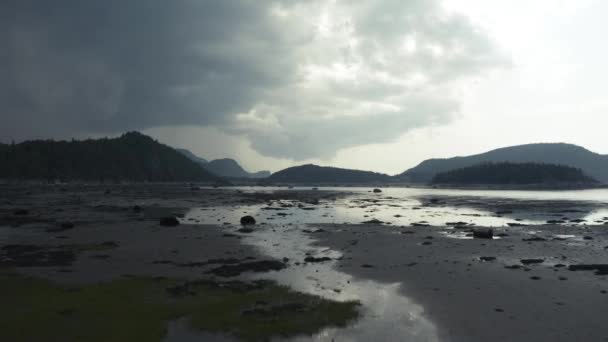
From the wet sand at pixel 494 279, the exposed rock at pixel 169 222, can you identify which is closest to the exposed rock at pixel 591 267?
the wet sand at pixel 494 279

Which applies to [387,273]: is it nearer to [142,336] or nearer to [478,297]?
[478,297]

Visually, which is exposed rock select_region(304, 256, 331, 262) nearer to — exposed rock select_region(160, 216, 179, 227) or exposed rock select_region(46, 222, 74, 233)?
exposed rock select_region(160, 216, 179, 227)

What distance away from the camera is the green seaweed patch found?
15.4m

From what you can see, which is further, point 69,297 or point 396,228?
point 396,228

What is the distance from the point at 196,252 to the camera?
3312 centimetres

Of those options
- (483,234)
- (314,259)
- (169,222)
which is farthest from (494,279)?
(169,222)

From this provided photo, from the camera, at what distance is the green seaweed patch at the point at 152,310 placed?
15.4m

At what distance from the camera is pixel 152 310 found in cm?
1808

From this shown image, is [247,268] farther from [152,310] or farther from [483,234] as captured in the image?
[483,234]

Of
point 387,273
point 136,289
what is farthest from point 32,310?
point 387,273

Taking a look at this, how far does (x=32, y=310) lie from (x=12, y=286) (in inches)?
208

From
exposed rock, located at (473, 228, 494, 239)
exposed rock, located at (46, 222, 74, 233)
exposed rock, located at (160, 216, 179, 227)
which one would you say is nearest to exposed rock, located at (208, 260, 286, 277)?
exposed rock, located at (473, 228, 494, 239)

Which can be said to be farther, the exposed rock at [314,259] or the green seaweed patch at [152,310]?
the exposed rock at [314,259]

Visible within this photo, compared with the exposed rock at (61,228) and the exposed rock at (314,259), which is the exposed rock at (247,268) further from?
the exposed rock at (61,228)
